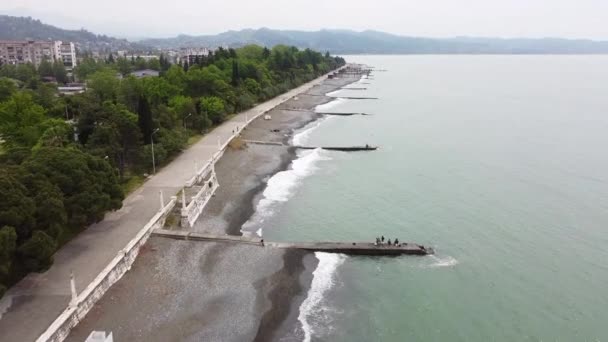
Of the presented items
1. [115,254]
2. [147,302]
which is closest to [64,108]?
[115,254]

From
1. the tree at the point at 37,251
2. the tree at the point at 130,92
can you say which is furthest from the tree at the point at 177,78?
the tree at the point at 37,251

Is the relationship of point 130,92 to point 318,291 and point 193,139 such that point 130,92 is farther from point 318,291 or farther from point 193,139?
point 318,291

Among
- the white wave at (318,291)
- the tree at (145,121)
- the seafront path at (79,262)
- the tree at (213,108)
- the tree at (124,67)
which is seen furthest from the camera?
the tree at (124,67)

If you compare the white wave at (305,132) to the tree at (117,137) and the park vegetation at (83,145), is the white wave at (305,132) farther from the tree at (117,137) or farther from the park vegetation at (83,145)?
the tree at (117,137)

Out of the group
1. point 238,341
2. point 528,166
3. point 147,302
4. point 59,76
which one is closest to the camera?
point 238,341

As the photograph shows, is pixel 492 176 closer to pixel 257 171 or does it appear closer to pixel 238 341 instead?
pixel 257 171

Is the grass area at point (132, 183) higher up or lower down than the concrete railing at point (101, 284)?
higher up

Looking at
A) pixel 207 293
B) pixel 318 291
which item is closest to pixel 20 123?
pixel 207 293

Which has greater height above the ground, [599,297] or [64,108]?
[64,108]
